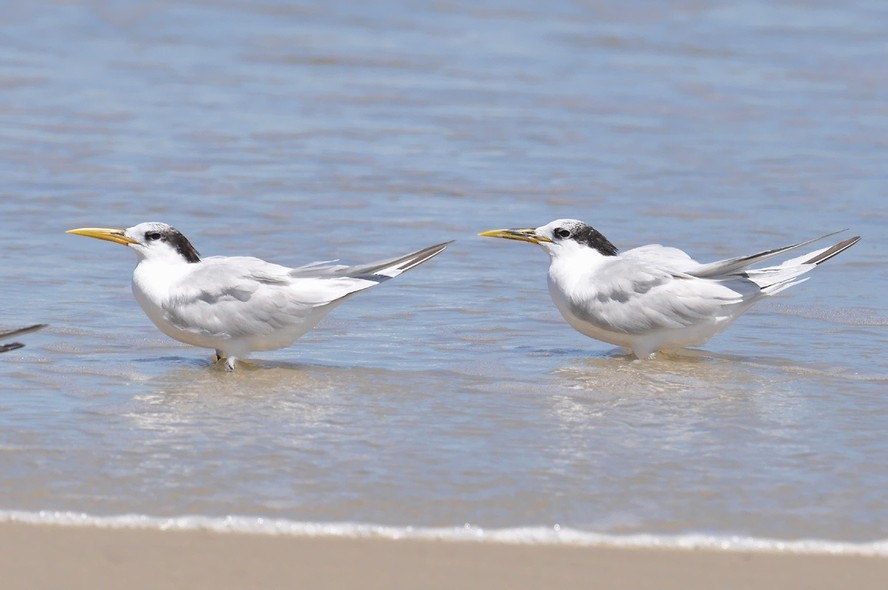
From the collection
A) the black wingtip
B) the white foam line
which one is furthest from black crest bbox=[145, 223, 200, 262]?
the black wingtip

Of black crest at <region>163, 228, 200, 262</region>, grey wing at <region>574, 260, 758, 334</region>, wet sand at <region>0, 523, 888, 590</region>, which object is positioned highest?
black crest at <region>163, 228, 200, 262</region>

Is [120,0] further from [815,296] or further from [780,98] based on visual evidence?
[815,296]

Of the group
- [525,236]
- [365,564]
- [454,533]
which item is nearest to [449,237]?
[525,236]

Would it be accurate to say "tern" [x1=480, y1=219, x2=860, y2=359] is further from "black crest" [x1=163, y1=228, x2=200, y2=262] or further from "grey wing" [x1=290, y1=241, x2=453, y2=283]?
"black crest" [x1=163, y1=228, x2=200, y2=262]

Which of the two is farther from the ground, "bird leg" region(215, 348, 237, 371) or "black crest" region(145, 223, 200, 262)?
"black crest" region(145, 223, 200, 262)

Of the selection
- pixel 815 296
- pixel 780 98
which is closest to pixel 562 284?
pixel 815 296

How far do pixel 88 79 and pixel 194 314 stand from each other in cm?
813

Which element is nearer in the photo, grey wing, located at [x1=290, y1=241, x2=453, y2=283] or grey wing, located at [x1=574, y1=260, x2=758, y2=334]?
grey wing, located at [x1=290, y1=241, x2=453, y2=283]

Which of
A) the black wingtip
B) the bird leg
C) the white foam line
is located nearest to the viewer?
the white foam line

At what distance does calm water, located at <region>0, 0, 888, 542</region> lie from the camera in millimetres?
5414

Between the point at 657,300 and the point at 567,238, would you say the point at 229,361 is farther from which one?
the point at 657,300

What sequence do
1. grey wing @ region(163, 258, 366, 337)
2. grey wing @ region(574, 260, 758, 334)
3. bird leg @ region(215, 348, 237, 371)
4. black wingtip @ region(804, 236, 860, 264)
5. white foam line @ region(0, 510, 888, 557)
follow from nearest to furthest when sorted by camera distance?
white foam line @ region(0, 510, 888, 557) < grey wing @ region(163, 258, 366, 337) < bird leg @ region(215, 348, 237, 371) < grey wing @ region(574, 260, 758, 334) < black wingtip @ region(804, 236, 860, 264)

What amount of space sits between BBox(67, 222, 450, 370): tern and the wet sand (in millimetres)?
2279

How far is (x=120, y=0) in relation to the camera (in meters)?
18.2
